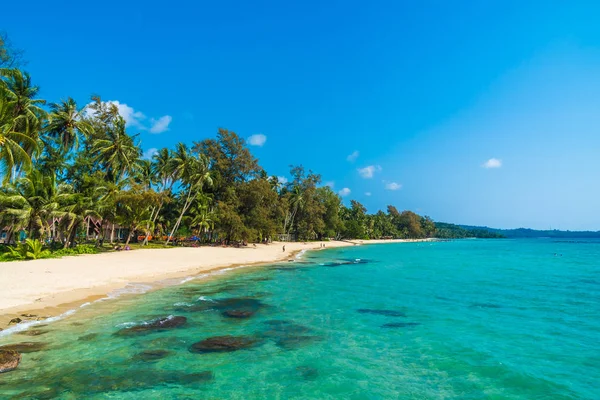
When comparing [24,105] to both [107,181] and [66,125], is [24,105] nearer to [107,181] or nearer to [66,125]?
[66,125]

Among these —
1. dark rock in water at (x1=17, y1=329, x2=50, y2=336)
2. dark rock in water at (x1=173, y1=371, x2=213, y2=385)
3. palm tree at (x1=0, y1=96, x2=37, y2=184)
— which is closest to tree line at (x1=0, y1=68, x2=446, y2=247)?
palm tree at (x1=0, y1=96, x2=37, y2=184)

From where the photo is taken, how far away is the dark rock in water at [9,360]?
7582mm

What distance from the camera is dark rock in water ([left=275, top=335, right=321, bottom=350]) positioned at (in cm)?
1020

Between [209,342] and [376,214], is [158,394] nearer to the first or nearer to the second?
[209,342]

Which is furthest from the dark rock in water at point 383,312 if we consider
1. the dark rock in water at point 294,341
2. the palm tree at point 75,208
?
the palm tree at point 75,208

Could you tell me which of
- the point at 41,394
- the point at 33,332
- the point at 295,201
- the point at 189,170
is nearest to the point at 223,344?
the point at 41,394

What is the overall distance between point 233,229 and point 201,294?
32.9 meters

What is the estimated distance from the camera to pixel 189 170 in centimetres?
4628

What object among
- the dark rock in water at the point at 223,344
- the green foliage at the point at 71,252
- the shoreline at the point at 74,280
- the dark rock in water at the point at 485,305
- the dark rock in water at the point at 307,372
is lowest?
the dark rock in water at the point at 485,305

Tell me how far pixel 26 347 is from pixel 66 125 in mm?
33150

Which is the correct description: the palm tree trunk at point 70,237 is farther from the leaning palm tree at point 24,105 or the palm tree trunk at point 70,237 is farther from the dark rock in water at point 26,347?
the dark rock in water at point 26,347

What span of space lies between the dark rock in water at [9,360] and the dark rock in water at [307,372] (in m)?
6.56

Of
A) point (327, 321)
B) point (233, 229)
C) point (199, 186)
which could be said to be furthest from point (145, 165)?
point (327, 321)

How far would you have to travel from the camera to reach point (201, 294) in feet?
57.8
